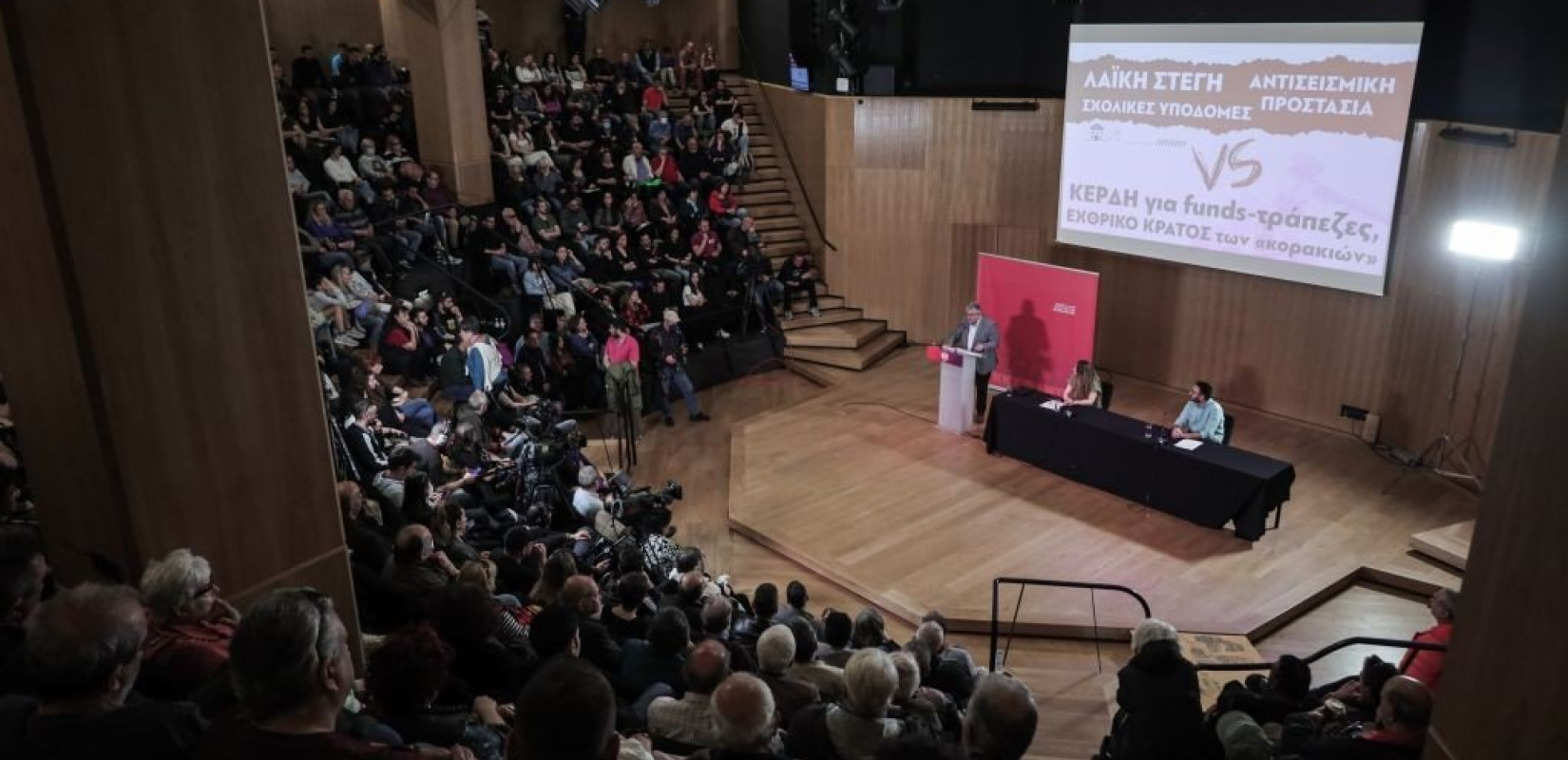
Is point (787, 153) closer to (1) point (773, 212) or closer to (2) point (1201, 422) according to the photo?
(1) point (773, 212)

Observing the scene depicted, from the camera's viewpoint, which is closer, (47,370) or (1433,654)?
(47,370)

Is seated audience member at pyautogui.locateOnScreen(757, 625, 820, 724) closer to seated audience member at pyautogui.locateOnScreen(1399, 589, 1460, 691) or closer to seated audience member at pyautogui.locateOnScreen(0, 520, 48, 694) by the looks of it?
seated audience member at pyautogui.locateOnScreen(0, 520, 48, 694)

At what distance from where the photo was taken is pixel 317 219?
9.65 meters

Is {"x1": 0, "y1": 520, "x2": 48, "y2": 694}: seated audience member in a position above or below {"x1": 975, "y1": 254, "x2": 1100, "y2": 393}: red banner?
above

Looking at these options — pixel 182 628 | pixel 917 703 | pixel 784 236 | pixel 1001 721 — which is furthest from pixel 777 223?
pixel 1001 721

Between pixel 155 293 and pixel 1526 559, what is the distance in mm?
3583

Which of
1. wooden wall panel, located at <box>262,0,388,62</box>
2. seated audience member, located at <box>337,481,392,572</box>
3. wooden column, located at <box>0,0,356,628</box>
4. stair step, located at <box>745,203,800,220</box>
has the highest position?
wooden wall panel, located at <box>262,0,388,62</box>

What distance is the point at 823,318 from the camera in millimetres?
13172

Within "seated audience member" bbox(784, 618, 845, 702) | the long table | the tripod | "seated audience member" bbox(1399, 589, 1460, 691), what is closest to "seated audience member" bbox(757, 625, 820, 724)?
"seated audience member" bbox(784, 618, 845, 702)

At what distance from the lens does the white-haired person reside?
3.68 m

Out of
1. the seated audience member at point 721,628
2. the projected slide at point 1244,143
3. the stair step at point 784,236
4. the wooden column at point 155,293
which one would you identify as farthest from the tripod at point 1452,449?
the wooden column at point 155,293

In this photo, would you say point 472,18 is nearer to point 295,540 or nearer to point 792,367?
point 792,367

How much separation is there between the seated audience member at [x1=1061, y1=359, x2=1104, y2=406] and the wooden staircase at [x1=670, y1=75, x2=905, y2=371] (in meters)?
3.43

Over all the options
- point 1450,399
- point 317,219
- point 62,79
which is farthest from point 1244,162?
point 62,79
